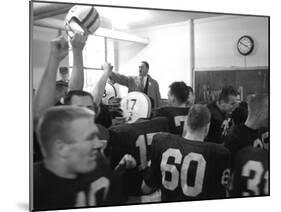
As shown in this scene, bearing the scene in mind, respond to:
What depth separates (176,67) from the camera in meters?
2.53

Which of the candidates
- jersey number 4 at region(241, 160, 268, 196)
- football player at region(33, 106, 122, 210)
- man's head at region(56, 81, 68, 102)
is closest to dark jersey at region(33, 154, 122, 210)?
football player at region(33, 106, 122, 210)

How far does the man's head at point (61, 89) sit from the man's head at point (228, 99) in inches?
39.8

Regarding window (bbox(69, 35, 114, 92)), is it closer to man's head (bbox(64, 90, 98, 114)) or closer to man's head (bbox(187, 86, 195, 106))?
man's head (bbox(64, 90, 98, 114))

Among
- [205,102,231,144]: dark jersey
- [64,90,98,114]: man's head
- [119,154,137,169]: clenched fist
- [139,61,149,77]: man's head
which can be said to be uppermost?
[139,61,149,77]: man's head

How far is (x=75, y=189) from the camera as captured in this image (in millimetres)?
2311

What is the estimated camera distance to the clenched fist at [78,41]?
2.33 m

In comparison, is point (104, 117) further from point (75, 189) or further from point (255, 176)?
point (255, 176)

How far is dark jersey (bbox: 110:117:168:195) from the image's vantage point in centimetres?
241

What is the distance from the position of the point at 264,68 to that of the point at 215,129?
1.84 feet

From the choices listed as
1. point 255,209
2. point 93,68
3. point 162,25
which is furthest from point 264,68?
point 93,68

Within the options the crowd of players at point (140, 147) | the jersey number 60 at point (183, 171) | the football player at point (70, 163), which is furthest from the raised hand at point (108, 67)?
the jersey number 60 at point (183, 171)

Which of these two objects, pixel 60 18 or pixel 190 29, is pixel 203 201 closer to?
pixel 190 29

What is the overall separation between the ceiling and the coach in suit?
0.85 feet

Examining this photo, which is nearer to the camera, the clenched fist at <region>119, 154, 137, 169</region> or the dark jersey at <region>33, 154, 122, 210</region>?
the dark jersey at <region>33, 154, 122, 210</region>
